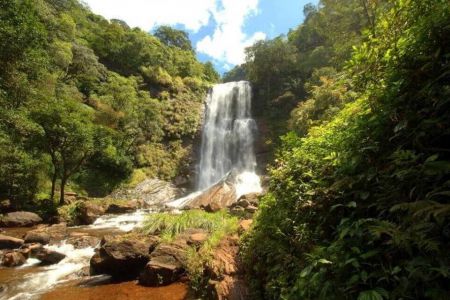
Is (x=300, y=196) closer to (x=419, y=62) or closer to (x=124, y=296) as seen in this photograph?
(x=419, y=62)

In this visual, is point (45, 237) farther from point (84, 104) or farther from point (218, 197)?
point (84, 104)

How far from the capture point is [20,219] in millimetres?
15898

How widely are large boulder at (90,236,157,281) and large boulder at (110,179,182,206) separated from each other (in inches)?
713

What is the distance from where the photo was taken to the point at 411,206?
208 centimetres

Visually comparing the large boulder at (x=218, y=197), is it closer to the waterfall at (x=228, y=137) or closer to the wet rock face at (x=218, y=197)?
the wet rock face at (x=218, y=197)

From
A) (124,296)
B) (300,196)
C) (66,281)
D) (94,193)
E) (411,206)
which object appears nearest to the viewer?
(411,206)

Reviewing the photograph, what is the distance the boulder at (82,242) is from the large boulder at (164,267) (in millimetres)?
4754

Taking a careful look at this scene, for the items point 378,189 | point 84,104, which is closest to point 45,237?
point 378,189

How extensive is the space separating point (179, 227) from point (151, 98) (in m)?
29.0

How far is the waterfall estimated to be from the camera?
31684 mm

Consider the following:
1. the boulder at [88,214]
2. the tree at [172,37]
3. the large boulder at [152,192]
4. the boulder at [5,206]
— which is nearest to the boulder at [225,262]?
the boulder at [88,214]

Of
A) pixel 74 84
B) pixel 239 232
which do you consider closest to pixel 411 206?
pixel 239 232

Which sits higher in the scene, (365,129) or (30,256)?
(365,129)

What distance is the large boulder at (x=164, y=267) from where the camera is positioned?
7.00 metres
